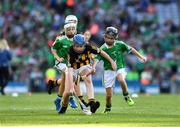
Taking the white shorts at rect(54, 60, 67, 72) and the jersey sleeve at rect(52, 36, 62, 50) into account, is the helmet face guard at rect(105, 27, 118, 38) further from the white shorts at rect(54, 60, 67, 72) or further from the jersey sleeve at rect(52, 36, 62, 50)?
the white shorts at rect(54, 60, 67, 72)

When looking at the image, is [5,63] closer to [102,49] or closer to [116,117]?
[102,49]

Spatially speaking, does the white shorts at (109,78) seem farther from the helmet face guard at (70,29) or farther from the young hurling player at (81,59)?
the helmet face guard at (70,29)

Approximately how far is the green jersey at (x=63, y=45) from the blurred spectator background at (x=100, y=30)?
68.0ft

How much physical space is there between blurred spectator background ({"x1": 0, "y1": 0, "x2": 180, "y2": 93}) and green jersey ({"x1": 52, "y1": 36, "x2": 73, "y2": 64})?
2072 centimetres

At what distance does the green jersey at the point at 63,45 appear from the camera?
79.3 feet

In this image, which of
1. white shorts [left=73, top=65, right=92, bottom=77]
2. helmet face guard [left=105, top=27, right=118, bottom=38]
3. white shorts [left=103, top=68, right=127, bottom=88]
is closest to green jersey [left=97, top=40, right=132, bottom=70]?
white shorts [left=103, top=68, right=127, bottom=88]

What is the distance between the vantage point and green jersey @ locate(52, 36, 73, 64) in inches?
952

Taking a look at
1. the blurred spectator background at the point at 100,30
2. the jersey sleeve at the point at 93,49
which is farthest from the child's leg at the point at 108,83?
the blurred spectator background at the point at 100,30

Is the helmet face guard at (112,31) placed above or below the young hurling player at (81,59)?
above

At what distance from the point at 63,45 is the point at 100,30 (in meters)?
24.9

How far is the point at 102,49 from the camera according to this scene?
24.0 m

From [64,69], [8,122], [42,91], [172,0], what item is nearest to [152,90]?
[42,91]

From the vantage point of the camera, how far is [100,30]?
49156 mm

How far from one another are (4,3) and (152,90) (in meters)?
11.2
